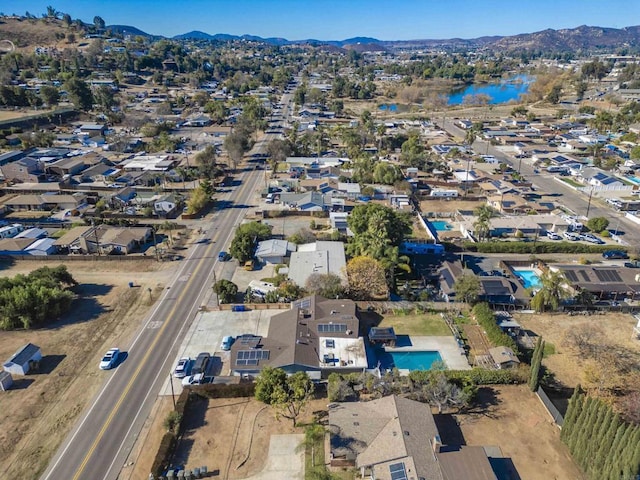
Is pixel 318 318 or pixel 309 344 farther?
pixel 318 318

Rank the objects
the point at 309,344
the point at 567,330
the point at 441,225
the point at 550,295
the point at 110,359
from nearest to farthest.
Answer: the point at 110,359 < the point at 309,344 < the point at 567,330 < the point at 550,295 < the point at 441,225

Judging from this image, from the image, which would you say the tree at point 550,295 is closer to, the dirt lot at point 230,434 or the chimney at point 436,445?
the chimney at point 436,445

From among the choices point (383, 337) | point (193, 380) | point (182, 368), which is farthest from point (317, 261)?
point (193, 380)

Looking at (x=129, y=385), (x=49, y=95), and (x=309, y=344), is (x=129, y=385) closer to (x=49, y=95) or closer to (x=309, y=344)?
(x=309, y=344)

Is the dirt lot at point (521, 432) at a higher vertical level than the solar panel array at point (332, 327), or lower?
lower

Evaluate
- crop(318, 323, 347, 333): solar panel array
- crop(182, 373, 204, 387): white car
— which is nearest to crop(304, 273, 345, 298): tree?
crop(318, 323, 347, 333): solar panel array

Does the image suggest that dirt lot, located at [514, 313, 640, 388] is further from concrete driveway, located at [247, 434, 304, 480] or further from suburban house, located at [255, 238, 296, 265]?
suburban house, located at [255, 238, 296, 265]

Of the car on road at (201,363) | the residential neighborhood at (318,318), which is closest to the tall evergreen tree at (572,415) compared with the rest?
the residential neighborhood at (318,318)
